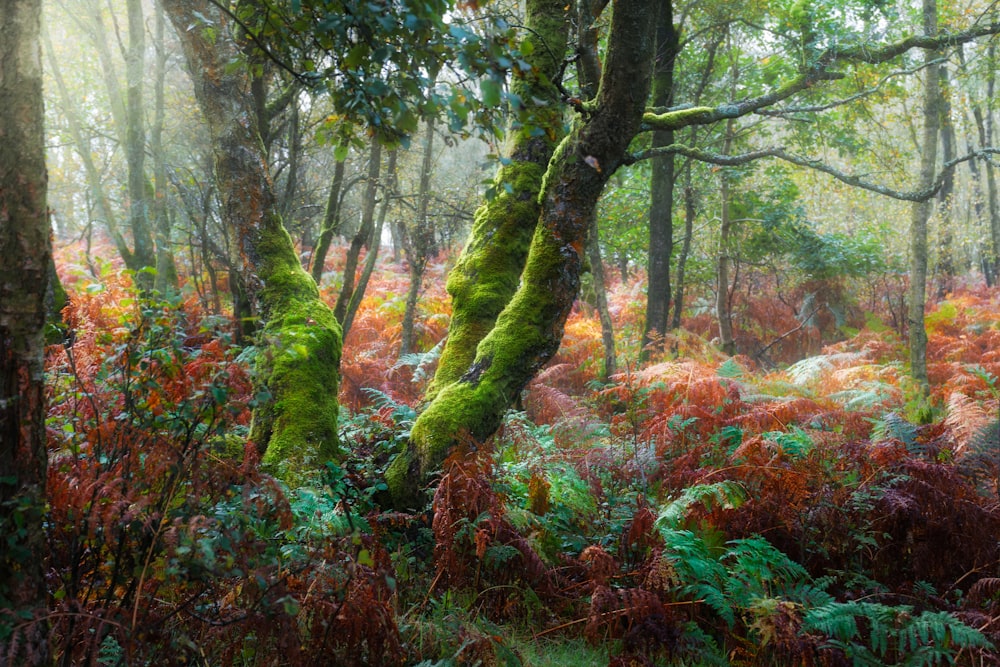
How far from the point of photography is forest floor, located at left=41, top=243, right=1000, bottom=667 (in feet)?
7.64

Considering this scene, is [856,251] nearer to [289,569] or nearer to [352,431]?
[352,431]

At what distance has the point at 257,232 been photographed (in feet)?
16.6

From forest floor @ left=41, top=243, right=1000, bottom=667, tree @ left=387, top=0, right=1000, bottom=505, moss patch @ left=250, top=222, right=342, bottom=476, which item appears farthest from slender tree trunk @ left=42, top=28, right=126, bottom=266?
tree @ left=387, top=0, right=1000, bottom=505

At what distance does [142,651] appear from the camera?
210 centimetres

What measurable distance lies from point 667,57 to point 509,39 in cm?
754

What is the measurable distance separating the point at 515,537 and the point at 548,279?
182 cm

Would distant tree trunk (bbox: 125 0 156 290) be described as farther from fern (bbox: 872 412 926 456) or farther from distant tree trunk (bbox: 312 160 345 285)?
fern (bbox: 872 412 926 456)

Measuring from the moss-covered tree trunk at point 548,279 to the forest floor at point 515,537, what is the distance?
0.32m

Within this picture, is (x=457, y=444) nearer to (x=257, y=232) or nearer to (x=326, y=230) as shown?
(x=257, y=232)

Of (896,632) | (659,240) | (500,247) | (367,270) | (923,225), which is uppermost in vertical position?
(923,225)

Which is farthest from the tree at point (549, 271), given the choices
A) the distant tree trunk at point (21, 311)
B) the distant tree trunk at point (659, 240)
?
the distant tree trunk at point (659, 240)

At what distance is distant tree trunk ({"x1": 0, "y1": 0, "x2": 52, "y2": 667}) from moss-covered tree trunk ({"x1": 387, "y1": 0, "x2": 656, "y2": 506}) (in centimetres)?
221

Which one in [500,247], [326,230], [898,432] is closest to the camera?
[898,432]

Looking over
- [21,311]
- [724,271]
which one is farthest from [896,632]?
[724,271]
